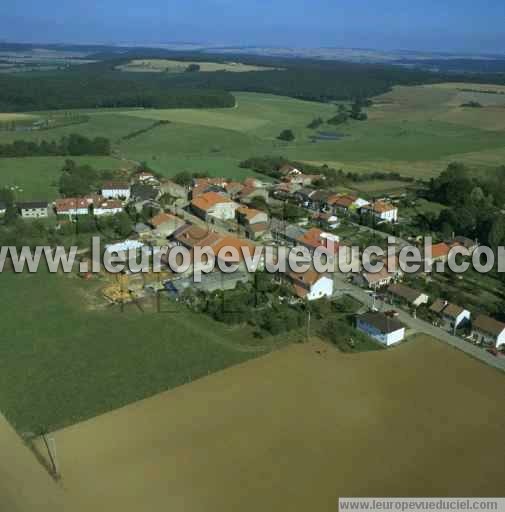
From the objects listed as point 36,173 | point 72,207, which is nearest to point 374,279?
point 72,207

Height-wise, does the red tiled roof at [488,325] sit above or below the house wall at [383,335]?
above

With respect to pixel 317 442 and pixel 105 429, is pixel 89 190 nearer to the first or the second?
pixel 105 429

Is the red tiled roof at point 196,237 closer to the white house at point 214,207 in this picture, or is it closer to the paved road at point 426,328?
the white house at point 214,207

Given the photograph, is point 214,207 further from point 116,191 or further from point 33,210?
point 33,210

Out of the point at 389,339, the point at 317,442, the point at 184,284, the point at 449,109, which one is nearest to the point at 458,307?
the point at 389,339

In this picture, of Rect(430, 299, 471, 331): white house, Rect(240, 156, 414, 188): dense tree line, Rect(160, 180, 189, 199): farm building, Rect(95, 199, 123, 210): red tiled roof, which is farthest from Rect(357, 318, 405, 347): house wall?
Rect(240, 156, 414, 188): dense tree line

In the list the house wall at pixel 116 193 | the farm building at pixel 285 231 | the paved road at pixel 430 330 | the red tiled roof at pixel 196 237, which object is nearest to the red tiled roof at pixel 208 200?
the farm building at pixel 285 231
